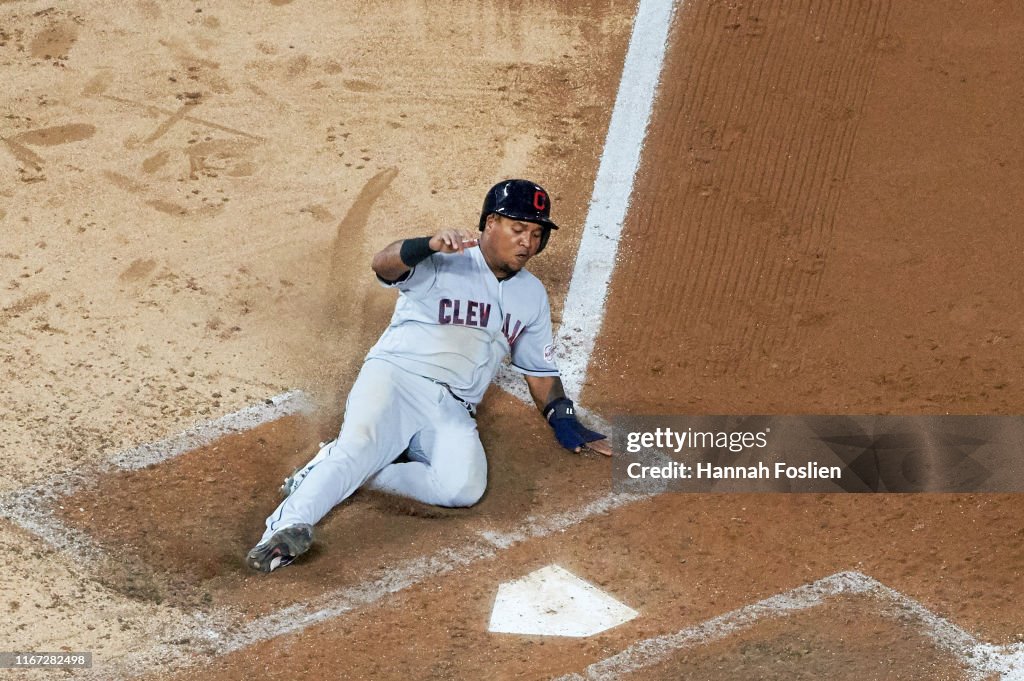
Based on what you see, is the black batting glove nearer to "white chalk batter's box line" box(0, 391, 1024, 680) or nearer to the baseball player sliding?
the baseball player sliding

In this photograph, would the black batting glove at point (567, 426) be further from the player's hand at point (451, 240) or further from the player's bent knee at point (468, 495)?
the player's hand at point (451, 240)

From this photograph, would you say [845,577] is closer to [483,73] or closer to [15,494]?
[15,494]

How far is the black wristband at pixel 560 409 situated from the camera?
5359mm

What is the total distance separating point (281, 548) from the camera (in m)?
4.61

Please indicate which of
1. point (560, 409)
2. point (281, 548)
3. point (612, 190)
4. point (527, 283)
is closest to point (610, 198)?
point (612, 190)

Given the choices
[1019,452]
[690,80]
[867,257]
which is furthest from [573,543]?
[690,80]

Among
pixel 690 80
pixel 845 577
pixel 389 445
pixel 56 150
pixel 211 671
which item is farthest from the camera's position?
pixel 690 80

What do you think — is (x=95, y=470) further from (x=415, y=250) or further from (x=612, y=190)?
(x=612, y=190)

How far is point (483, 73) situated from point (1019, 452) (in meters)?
3.88

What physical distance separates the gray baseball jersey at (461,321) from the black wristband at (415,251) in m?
0.25

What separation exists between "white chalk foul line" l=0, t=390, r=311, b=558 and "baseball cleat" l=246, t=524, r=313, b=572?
71cm

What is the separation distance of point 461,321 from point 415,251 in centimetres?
52

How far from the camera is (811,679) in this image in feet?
14.2

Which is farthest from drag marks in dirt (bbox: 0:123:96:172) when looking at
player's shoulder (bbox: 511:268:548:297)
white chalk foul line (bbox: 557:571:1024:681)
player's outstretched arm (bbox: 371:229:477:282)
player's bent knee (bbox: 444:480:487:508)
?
white chalk foul line (bbox: 557:571:1024:681)
